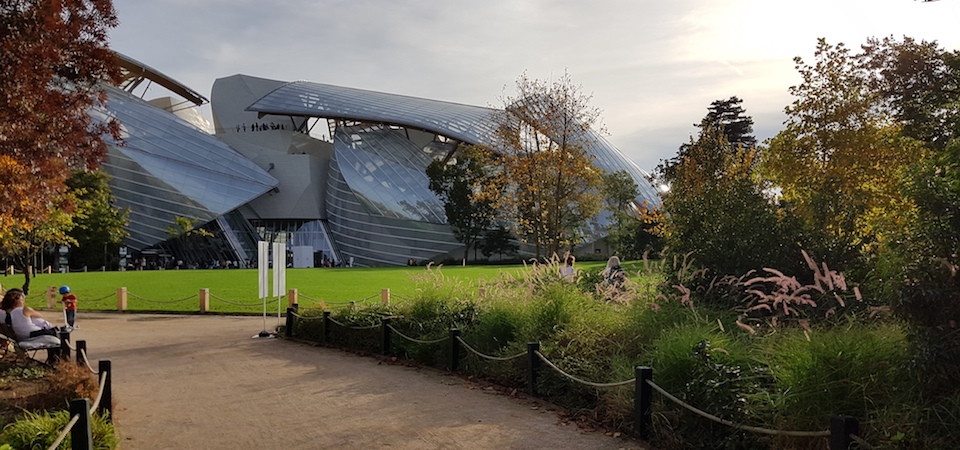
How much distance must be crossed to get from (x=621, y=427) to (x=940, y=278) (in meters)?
2.86

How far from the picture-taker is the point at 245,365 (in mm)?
10953

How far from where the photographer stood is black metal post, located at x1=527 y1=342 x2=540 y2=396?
26.2 feet

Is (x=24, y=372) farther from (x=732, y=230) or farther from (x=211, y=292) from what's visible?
(x=211, y=292)

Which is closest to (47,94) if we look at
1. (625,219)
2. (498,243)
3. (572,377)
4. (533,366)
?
(533,366)

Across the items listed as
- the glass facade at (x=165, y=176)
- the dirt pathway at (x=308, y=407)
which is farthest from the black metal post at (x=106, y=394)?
the glass facade at (x=165, y=176)

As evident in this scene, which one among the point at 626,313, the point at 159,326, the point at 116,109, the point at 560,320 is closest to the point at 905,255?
the point at 626,313

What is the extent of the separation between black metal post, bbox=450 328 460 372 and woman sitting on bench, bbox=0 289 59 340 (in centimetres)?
550

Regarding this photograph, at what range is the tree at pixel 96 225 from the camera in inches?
2002

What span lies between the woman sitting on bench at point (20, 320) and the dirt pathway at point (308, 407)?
115 centimetres

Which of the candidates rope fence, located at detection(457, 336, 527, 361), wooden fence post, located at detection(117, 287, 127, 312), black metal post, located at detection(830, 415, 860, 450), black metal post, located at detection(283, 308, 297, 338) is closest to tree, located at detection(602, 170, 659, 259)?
wooden fence post, located at detection(117, 287, 127, 312)

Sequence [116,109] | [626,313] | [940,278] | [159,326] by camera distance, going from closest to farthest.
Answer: [940,278], [626,313], [159,326], [116,109]

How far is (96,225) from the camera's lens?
51.9 m

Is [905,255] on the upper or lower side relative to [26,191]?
lower

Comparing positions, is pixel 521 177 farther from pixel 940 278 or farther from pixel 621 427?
pixel 940 278
